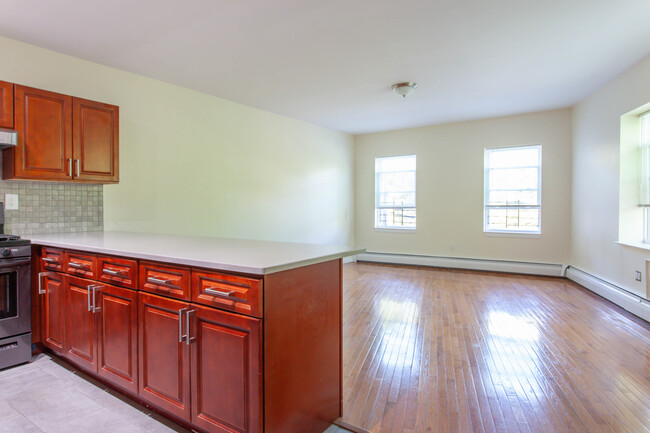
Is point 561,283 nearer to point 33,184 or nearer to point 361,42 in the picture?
point 361,42

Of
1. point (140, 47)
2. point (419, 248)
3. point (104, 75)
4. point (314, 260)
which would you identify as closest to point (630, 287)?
point (419, 248)

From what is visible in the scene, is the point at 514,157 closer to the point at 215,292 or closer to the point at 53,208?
the point at 215,292

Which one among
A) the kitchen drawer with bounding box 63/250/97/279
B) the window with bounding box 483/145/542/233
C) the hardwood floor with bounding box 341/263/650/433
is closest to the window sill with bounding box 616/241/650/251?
the hardwood floor with bounding box 341/263/650/433

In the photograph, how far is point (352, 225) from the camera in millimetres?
7594

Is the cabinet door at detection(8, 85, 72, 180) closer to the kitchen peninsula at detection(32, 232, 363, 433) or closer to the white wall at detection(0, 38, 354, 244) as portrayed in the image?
the white wall at detection(0, 38, 354, 244)

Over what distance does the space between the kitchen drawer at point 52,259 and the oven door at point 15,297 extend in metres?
0.09

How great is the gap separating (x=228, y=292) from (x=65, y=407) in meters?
1.47

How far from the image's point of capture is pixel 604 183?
14.8 feet

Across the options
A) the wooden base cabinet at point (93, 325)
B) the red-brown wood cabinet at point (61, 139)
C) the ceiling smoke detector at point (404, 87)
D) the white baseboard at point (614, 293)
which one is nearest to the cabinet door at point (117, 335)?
the wooden base cabinet at point (93, 325)

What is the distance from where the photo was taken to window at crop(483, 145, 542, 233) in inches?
232

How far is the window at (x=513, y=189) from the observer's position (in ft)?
19.3

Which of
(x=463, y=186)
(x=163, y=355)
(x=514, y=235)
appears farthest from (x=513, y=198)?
(x=163, y=355)

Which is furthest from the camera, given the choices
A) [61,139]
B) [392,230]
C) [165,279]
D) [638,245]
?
[392,230]

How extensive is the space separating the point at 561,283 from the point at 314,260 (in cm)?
526
